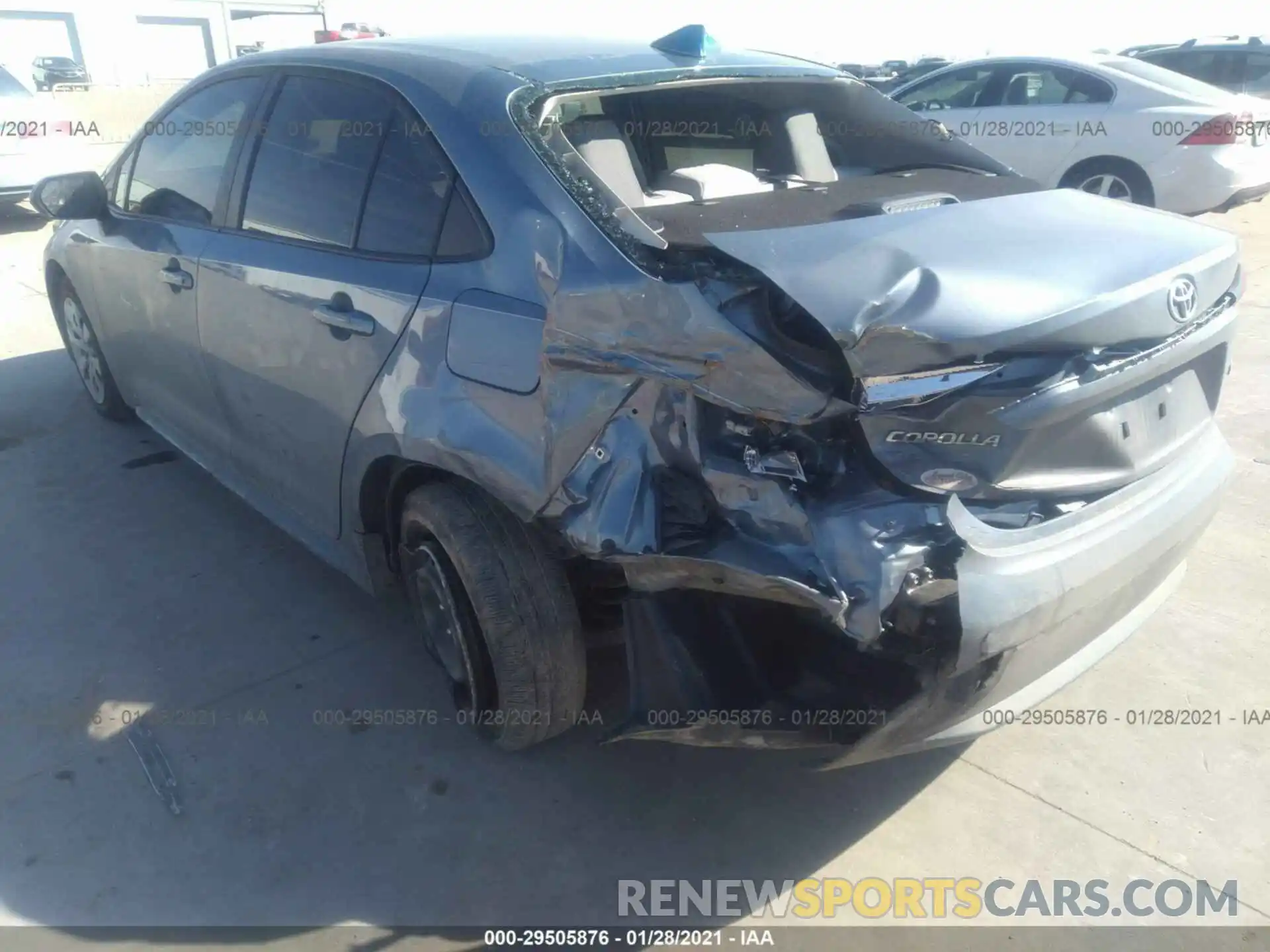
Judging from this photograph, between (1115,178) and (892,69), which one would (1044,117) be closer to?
(1115,178)

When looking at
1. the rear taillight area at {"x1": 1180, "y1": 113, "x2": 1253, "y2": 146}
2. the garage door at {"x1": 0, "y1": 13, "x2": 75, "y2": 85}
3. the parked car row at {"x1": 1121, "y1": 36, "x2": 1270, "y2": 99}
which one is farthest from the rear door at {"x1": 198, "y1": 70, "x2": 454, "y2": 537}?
the garage door at {"x1": 0, "y1": 13, "x2": 75, "y2": 85}

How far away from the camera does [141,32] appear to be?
40.0m

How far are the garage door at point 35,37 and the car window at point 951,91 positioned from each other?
119ft

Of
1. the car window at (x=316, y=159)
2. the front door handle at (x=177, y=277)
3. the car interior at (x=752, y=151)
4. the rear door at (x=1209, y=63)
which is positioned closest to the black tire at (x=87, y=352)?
the front door handle at (x=177, y=277)

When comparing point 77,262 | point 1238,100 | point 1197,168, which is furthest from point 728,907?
point 1238,100

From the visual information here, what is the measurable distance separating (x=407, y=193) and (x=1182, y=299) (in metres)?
1.84

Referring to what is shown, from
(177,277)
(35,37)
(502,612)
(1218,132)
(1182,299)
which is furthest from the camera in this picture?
(35,37)

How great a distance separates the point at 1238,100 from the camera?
820 centimetres

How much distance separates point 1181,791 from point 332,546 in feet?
8.08

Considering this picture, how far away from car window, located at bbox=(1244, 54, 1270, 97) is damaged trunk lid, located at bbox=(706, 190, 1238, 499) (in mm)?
10703

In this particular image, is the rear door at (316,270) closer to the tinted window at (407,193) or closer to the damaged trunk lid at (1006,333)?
the tinted window at (407,193)

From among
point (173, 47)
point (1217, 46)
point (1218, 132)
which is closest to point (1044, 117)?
point (1218, 132)

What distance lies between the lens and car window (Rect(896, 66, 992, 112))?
29.7 ft

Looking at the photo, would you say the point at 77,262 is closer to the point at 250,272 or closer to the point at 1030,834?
the point at 250,272
